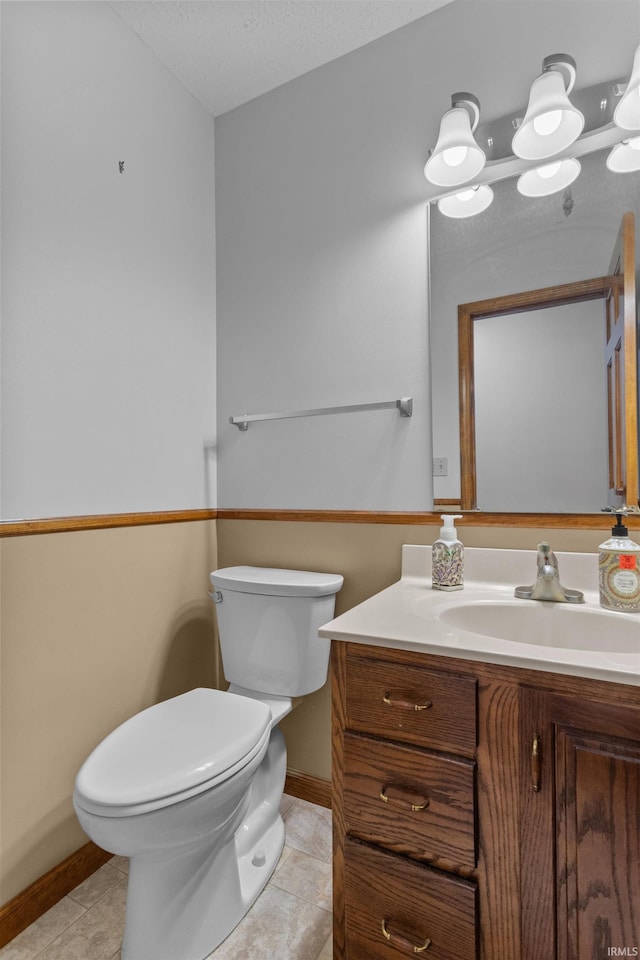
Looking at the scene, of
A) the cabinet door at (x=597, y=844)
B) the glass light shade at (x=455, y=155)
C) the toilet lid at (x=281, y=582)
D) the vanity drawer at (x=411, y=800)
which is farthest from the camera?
the toilet lid at (x=281, y=582)

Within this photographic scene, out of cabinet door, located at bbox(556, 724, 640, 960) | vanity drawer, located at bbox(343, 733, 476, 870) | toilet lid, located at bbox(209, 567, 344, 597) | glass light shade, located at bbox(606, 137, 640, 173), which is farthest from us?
toilet lid, located at bbox(209, 567, 344, 597)

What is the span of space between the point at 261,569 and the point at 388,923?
0.94 meters

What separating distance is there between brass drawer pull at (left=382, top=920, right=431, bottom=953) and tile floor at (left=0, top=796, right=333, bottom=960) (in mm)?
309

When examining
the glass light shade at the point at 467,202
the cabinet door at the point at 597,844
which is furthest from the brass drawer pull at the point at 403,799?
the glass light shade at the point at 467,202

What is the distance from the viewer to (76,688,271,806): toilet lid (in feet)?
3.02

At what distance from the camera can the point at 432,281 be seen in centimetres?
137

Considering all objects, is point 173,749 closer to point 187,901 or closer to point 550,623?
point 187,901

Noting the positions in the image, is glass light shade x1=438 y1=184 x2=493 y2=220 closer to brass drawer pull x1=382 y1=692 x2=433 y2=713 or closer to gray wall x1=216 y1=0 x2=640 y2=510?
gray wall x1=216 y1=0 x2=640 y2=510

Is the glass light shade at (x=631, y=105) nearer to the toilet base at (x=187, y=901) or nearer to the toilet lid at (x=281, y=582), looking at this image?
the toilet lid at (x=281, y=582)

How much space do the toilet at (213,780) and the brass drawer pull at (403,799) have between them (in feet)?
1.09

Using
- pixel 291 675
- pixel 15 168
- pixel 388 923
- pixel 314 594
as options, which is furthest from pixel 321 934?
pixel 15 168

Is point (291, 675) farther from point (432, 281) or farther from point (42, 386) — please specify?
point (432, 281)

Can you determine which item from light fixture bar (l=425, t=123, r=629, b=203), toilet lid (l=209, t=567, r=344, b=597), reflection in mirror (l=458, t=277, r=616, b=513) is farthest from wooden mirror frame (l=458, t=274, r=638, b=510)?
toilet lid (l=209, t=567, r=344, b=597)

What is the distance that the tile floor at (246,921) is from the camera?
3.53 feet
